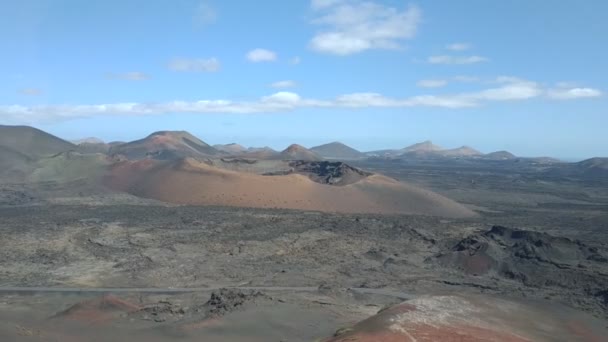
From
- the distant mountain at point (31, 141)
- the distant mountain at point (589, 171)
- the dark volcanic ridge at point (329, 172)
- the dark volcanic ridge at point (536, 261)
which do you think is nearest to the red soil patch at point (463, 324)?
the dark volcanic ridge at point (536, 261)

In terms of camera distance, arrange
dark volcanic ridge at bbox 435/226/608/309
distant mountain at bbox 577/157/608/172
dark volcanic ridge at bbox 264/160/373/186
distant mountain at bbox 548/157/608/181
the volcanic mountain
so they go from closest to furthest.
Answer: dark volcanic ridge at bbox 435/226/608/309, the volcanic mountain, dark volcanic ridge at bbox 264/160/373/186, distant mountain at bbox 548/157/608/181, distant mountain at bbox 577/157/608/172

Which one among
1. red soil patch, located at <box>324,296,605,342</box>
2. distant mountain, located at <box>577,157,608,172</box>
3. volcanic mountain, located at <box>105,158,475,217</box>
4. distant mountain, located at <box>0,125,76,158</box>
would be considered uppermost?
distant mountain, located at <box>0,125,76,158</box>

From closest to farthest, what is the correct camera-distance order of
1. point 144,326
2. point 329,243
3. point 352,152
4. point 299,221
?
point 144,326 → point 329,243 → point 299,221 → point 352,152

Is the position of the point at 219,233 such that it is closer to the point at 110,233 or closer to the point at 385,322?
the point at 110,233

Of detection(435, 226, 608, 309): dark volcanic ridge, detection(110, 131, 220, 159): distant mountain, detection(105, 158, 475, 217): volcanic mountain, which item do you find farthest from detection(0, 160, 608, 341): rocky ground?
detection(110, 131, 220, 159): distant mountain

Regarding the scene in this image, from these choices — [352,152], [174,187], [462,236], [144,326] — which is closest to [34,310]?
[144,326]

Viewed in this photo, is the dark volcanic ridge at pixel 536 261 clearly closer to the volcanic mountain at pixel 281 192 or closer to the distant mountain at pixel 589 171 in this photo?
the volcanic mountain at pixel 281 192

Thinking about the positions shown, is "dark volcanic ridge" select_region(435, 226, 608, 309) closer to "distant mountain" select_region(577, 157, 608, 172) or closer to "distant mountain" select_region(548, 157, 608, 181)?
"distant mountain" select_region(548, 157, 608, 181)
